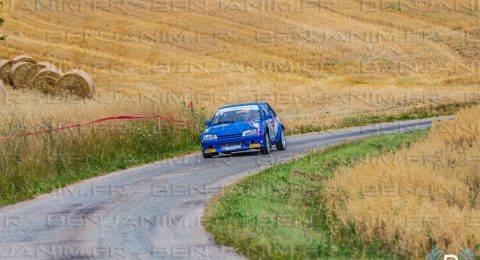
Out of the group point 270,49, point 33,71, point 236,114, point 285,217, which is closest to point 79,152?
point 236,114

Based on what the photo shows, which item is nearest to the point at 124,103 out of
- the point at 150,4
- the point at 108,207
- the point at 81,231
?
the point at 108,207

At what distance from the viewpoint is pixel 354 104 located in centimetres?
4047

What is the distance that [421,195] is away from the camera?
44.2ft

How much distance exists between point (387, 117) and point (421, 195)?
849 inches

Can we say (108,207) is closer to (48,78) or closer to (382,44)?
(48,78)

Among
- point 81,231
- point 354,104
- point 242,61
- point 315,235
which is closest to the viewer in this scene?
point 315,235

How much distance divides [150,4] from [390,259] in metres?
62.7

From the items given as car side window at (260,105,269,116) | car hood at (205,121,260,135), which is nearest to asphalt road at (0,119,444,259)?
car hood at (205,121,260,135)

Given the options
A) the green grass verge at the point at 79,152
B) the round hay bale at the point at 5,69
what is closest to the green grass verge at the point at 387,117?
the green grass verge at the point at 79,152

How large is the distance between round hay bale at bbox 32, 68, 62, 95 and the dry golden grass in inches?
745

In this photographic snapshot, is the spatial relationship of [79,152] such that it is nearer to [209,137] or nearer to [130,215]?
[209,137]

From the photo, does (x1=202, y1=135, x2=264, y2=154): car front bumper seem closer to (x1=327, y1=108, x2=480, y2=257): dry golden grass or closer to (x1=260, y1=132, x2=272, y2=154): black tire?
(x1=260, y1=132, x2=272, y2=154): black tire

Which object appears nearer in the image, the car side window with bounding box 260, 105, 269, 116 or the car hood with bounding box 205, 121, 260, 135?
the car hood with bounding box 205, 121, 260, 135

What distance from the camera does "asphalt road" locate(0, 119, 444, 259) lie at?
9.90m
